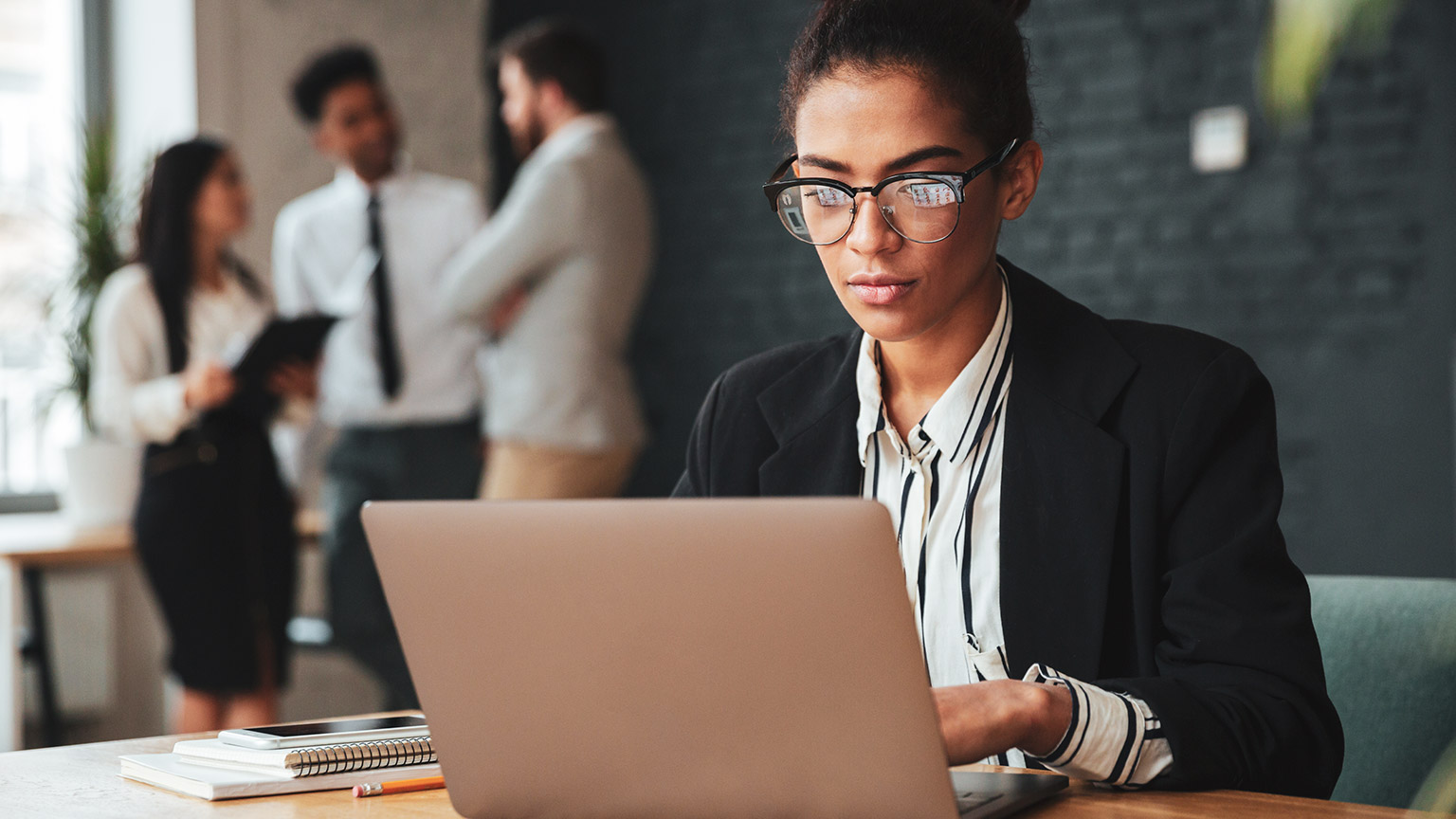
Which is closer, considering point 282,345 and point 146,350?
point 282,345

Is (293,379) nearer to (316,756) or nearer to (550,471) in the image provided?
(550,471)

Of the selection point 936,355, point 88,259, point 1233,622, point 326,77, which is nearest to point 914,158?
point 936,355

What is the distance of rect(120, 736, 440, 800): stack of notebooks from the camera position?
0.99 m

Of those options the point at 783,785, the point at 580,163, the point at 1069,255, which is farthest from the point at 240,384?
the point at 783,785

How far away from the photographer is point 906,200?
1.20 m

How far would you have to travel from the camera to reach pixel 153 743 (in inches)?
46.5

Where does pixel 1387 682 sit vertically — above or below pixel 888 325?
below

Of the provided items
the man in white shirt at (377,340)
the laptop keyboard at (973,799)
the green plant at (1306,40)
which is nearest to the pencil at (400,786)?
the laptop keyboard at (973,799)

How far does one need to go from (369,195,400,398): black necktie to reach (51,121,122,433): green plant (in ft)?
3.04

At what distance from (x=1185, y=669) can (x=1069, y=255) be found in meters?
3.07

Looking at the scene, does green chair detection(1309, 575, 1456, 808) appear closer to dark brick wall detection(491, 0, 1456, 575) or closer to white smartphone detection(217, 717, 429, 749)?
white smartphone detection(217, 717, 429, 749)

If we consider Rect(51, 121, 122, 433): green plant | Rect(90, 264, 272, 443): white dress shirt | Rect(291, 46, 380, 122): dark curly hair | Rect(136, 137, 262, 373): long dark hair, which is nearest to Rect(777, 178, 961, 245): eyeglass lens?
Rect(90, 264, 272, 443): white dress shirt

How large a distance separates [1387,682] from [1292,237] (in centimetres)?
268

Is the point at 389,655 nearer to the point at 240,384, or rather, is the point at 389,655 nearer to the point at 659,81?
the point at 240,384
